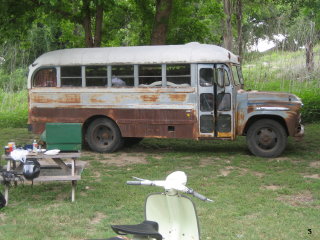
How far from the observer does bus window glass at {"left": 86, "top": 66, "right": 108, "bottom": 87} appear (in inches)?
452

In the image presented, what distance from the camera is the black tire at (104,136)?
1163 centimetres

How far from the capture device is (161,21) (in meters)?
13.7

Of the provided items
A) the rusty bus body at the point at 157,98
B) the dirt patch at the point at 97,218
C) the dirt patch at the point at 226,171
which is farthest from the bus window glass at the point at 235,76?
the dirt patch at the point at 97,218

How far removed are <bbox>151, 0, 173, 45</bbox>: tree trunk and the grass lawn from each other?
11.6 feet

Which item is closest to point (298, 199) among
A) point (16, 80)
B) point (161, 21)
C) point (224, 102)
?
point (224, 102)

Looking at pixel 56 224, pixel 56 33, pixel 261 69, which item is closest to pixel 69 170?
pixel 56 224

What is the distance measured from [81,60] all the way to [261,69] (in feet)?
30.9

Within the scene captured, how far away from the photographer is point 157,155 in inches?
450

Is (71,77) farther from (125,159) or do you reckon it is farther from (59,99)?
(125,159)

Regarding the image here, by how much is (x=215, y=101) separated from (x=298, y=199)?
388 cm

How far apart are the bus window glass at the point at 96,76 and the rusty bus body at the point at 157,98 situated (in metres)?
0.02

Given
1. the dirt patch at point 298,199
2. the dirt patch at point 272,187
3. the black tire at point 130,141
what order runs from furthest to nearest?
the black tire at point 130,141
the dirt patch at point 272,187
the dirt patch at point 298,199

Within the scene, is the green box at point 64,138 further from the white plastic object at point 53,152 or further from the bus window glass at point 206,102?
the bus window glass at point 206,102

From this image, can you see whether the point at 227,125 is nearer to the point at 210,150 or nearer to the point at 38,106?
the point at 210,150
